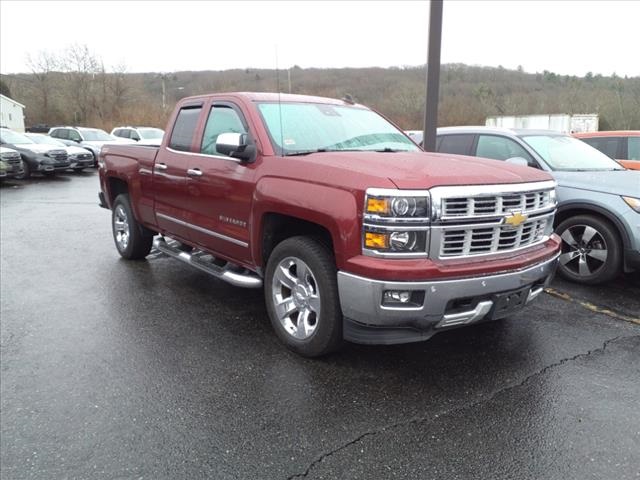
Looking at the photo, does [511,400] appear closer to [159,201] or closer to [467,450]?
[467,450]

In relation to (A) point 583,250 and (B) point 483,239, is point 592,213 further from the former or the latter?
(B) point 483,239

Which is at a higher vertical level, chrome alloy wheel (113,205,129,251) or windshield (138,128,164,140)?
windshield (138,128,164,140)

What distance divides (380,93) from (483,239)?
109ft

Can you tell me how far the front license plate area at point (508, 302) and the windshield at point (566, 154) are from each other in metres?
3.01

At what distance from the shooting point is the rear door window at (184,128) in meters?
5.01

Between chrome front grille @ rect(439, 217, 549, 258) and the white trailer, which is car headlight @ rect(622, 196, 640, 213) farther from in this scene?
the white trailer

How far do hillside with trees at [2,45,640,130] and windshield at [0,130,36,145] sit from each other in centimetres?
714

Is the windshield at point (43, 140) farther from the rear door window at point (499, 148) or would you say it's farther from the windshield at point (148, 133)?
the rear door window at point (499, 148)

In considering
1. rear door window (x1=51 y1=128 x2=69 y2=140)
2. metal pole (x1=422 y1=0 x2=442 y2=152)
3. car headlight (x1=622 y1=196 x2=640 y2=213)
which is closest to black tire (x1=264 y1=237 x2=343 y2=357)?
car headlight (x1=622 y1=196 x2=640 y2=213)

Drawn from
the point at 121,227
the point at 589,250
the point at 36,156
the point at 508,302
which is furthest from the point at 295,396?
the point at 36,156

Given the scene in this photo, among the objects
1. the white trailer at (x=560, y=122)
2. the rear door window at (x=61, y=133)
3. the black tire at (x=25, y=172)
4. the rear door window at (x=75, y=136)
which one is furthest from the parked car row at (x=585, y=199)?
the rear door window at (x=61, y=133)

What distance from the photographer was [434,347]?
3.95 m

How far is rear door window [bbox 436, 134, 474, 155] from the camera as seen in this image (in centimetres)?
684

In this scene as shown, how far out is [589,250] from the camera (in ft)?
17.7
